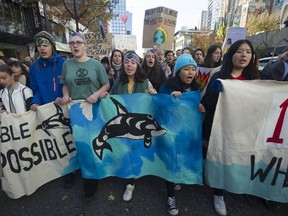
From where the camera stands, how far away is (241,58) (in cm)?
211

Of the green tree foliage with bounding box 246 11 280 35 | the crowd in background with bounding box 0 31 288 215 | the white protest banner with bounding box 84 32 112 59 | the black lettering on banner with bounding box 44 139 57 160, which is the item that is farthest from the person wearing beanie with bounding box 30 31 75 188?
the green tree foliage with bounding box 246 11 280 35

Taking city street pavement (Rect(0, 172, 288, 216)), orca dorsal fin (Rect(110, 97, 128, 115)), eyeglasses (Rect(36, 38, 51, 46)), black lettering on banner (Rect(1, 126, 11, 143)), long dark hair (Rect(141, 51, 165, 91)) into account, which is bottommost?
city street pavement (Rect(0, 172, 288, 216))

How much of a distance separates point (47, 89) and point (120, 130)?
1.25 m

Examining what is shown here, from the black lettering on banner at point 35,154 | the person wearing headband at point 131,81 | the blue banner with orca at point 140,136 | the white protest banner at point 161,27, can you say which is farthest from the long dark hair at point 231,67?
the white protest banner at point 161,27

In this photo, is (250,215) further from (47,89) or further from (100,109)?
(47,89)

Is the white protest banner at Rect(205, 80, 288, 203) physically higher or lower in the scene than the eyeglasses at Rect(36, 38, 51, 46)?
lower

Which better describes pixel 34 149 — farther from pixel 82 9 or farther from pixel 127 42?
pixel 127 42

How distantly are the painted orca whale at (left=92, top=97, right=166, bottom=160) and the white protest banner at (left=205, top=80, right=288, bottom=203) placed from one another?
756 millimetres

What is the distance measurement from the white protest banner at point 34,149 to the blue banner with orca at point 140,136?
0.37 meters

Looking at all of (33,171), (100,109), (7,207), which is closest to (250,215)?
(100,109)

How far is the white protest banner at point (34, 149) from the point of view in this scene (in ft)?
7.61

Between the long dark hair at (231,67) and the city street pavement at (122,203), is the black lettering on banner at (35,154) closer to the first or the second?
the city street pavement at (122,203)

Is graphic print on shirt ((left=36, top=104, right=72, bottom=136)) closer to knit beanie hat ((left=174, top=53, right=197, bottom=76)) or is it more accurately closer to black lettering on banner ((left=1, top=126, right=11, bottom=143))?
black lettering on banner ((left=1, top=126, right=11, bottom=143))

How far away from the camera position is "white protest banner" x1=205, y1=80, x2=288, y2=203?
1.99m
